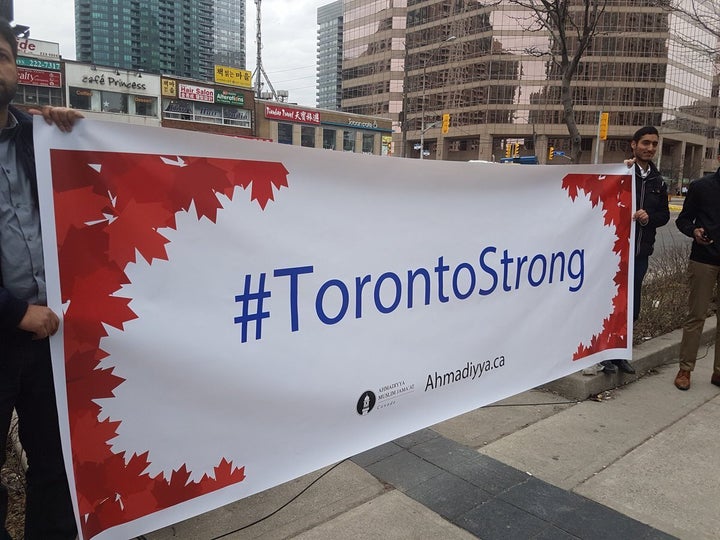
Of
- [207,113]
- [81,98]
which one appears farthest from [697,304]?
[207,113]

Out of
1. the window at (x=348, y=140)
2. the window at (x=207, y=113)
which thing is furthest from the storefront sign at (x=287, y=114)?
the window at (x=348, y=140)

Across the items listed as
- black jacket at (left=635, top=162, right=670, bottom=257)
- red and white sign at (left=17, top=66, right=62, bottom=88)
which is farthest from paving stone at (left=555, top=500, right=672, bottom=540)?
red and white sign at (left=17, top=66, right=62, bottom=88)

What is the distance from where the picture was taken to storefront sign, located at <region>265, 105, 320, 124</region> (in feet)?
193

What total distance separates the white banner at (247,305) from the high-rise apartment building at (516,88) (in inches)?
2613

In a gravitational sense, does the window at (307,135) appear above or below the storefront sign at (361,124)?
below

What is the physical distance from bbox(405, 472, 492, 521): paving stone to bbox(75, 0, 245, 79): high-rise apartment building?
2798 inches

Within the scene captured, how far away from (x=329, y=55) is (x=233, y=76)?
55777 mm

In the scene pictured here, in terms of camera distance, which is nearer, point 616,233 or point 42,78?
point 616,233

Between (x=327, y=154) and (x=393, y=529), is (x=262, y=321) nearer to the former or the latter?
(x=327, y=154)

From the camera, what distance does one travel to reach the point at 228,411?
199cm

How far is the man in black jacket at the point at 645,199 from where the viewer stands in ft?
13.6

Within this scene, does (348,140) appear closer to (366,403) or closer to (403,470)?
(403,470)

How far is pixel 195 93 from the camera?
52.8 meters

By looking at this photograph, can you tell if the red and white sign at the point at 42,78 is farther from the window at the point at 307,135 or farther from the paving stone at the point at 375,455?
the paving stone at the point at 375,455
